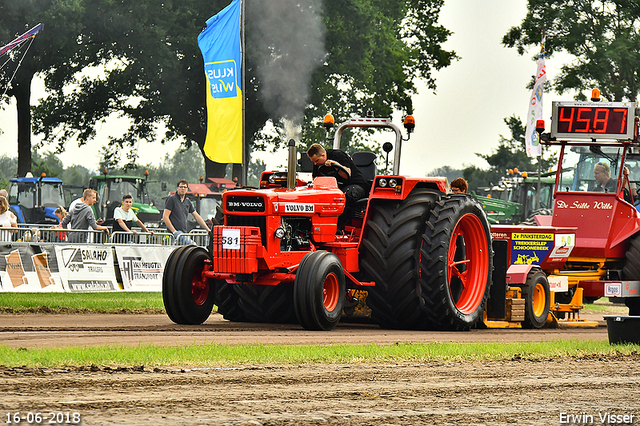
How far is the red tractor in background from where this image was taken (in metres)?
9.62

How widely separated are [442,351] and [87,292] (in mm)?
9221

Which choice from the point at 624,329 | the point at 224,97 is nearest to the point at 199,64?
the point at 224,97

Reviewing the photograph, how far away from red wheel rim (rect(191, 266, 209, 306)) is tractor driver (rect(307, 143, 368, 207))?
168 centimetres

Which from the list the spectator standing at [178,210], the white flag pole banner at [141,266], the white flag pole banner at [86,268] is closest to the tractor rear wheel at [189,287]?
the spectator standing at [178,210]

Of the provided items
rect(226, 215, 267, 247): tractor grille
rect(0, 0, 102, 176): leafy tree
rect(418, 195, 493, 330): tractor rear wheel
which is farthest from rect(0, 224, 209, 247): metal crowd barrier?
rect(0, 0, 102, 176): leafy tree

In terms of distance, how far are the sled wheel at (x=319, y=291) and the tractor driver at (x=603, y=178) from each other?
5716 millimetres

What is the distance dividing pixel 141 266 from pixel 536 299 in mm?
7612

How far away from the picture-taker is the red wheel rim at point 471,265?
36.9 ft

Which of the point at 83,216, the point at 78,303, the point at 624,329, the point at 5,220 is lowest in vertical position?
the point at 78,303

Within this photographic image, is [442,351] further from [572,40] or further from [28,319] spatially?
[572,40]

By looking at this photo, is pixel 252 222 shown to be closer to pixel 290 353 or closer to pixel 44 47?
pixel 290 353

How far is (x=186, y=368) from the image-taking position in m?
6.52

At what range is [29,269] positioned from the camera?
15086mm

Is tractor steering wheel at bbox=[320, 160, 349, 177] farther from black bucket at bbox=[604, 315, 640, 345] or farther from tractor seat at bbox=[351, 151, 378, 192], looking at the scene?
black bucket at bbox=[604, 315, 640, 345]
